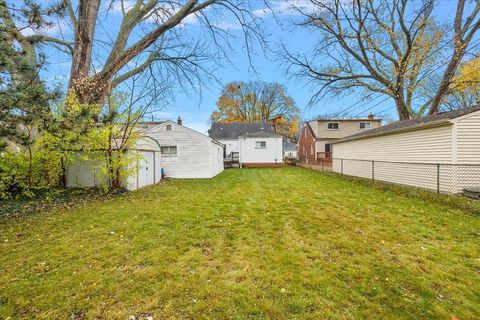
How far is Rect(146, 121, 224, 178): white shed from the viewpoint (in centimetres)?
1545

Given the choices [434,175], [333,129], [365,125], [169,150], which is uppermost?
[365,125]

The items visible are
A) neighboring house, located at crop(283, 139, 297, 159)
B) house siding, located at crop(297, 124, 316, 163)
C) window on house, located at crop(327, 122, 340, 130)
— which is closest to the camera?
window on house, located at crop(327, 122, 340, 130)

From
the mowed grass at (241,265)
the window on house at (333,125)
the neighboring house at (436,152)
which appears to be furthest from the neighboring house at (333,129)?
the mowed grass at (241,265)

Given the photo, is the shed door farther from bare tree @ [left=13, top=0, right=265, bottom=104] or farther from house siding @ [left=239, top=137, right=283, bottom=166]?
house siding @ [left=239, top=137, right=283, bottom=166]

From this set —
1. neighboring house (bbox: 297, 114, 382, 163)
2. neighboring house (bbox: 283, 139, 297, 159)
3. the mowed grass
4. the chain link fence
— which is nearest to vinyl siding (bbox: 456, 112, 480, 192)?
the chain link fence

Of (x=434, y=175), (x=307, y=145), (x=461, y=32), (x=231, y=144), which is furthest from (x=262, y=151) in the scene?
(x=461, y=32)

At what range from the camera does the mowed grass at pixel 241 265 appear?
2.51 m

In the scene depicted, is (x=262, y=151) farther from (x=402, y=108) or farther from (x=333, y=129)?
(x=402, y=108)

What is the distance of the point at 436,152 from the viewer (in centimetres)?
946

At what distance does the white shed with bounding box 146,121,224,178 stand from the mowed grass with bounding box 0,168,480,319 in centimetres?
922

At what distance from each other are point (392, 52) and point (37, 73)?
21.8 m

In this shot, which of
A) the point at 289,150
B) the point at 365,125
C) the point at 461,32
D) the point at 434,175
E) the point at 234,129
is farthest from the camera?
the point at 289,150

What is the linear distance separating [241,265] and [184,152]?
42.0 feet

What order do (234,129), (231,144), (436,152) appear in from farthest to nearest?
(234,129) < (231,144) < (436,152)
